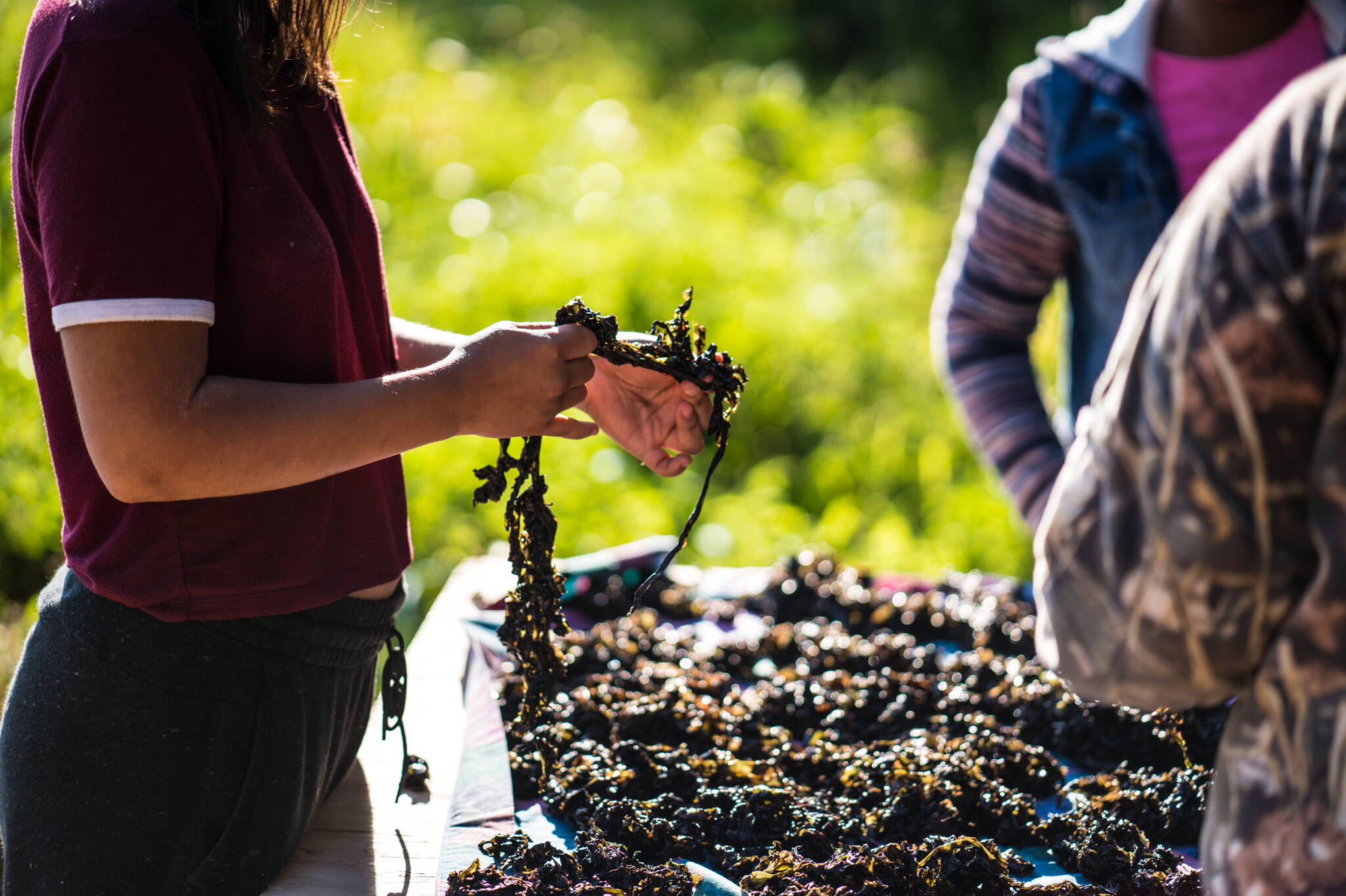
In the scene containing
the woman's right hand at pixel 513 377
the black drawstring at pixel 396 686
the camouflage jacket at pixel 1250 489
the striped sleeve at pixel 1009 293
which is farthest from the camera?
the striped sleeve at pixel 1009 293

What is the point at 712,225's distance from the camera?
259 inches

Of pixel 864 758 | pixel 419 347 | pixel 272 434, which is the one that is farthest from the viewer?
pixel 864 758

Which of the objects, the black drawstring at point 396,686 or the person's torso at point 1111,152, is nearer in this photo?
the black drawstring at point 396,686

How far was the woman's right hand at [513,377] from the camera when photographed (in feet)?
4.85

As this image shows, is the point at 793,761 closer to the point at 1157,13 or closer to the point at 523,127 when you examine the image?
the point at 1157,13

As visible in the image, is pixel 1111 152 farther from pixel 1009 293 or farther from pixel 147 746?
pixel 147 746

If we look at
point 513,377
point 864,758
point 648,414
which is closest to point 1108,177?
point 648,414

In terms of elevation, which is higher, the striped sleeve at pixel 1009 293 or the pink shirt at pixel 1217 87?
the pink shirt at pixel 1217 87

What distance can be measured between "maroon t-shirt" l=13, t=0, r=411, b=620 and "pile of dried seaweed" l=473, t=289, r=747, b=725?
183 millimetres

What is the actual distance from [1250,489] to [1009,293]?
5.02ft

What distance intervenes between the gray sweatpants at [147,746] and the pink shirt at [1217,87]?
1.74 metres

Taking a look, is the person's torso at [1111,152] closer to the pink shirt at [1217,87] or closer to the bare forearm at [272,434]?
the pink shirt at [1217,87]

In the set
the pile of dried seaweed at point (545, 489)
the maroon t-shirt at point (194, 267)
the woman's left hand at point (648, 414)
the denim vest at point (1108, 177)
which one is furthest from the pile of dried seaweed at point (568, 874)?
the denim vest at point (1108, 177)

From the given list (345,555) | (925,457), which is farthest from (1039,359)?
(345,555)
